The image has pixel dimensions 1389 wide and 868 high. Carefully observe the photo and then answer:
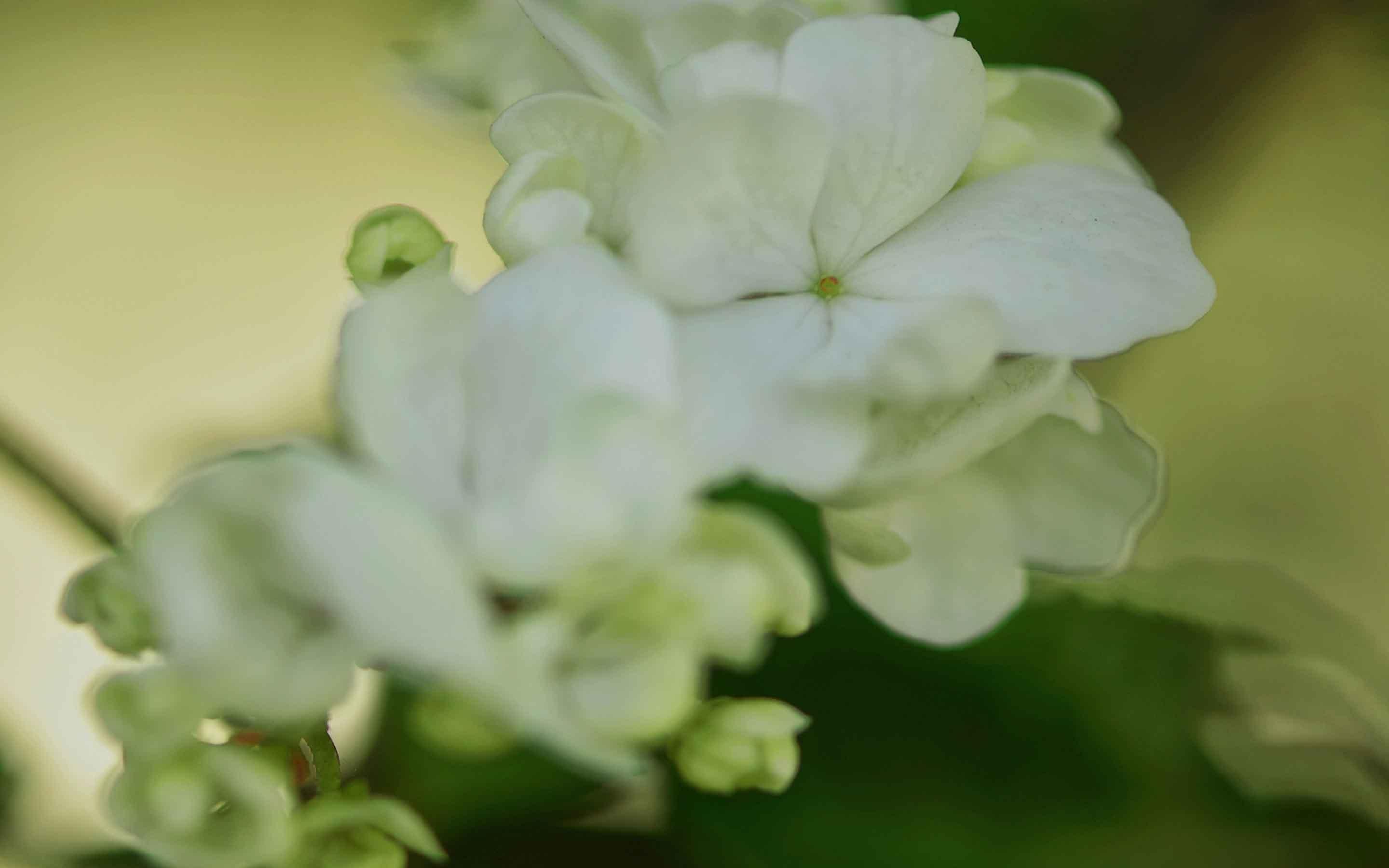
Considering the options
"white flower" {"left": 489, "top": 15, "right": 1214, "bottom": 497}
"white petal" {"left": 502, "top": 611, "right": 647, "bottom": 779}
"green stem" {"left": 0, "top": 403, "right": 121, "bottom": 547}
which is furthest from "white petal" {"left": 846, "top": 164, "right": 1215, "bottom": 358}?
"green stem" {"left": 0, "top": 403, "right": 121, "bottom": 547}

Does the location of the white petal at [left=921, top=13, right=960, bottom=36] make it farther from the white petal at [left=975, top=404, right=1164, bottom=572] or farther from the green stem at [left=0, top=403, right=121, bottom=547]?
the green stem at [left=0, top=403, right=121, bottom=547]

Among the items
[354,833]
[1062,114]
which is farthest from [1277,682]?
[354,833]

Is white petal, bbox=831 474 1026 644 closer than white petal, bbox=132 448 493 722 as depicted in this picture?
No

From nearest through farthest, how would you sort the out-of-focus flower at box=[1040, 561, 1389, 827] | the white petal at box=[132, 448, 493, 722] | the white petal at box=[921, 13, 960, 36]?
the white petal at box=[132, 448, 493, 722] → the white petal at box=[921, 13, 960, 36] → the out-of-focus flower at box=[1040, 561, 1389, 827]

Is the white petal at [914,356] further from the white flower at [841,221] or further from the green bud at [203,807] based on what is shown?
the green bud at [203,807]

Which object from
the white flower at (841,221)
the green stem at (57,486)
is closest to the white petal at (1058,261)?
the white flower at (841,221)

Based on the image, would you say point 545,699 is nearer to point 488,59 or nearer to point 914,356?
point 914,356

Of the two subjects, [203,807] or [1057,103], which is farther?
[1057,103]
